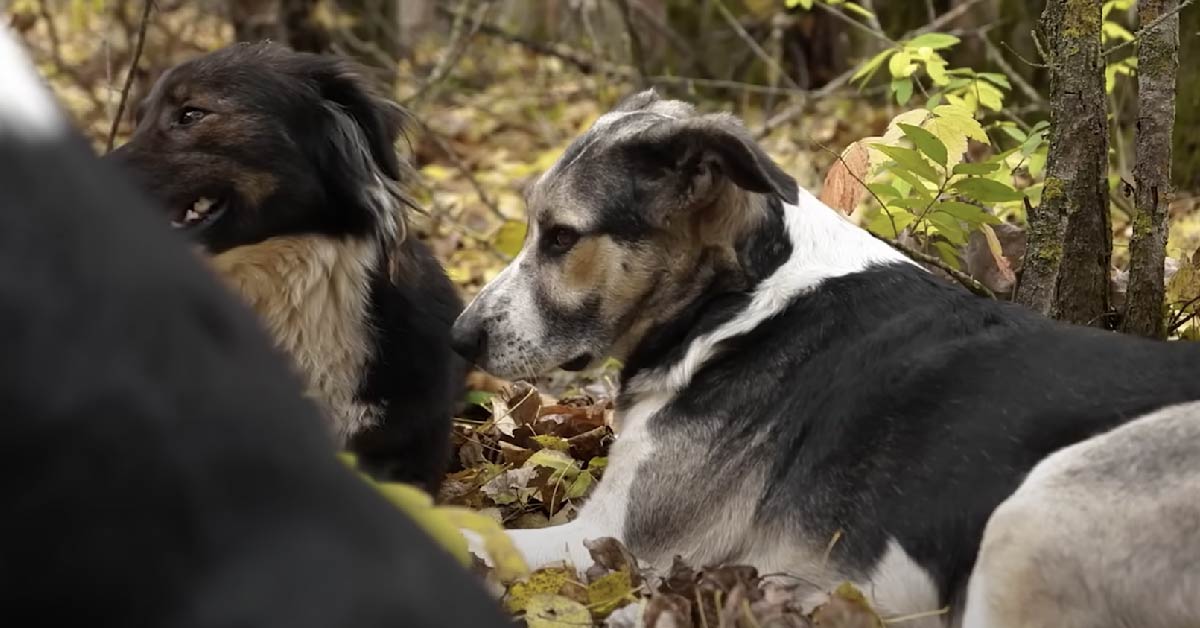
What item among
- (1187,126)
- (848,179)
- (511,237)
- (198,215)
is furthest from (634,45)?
(198,215)

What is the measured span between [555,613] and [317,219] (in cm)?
182

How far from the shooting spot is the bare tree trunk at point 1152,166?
4.37 meters

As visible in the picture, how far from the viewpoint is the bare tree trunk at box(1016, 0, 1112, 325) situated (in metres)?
4.29

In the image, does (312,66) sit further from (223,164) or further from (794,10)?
(794,10)

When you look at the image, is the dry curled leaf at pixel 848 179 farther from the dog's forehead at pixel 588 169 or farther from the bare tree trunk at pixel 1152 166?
the bare tree trunk at pixel 1152 166

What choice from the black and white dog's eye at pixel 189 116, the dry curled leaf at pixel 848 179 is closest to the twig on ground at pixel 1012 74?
the dry curled leaf at pixel 848 179

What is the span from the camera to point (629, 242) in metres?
3.97

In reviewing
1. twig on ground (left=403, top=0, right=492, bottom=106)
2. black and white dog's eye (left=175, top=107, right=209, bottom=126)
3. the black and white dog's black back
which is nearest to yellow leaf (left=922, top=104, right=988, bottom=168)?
black and white dog's eye (left=175, top=107, right=209, bottom=126)

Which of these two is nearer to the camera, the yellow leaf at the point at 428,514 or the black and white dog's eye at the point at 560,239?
the yellow leaf at the point at 428,514

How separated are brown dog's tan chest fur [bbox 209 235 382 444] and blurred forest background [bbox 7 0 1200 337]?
425 mm

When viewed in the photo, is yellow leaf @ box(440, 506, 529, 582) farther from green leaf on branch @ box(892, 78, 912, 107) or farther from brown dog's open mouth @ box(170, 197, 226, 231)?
green leaf on branch @ box(892, 78, 912, 107)

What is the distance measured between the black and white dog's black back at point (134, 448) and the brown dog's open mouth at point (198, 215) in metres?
3.36

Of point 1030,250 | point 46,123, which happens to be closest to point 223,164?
point 1030,250

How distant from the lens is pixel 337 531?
108cm
